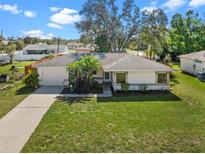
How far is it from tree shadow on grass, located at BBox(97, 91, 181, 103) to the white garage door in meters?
6.59

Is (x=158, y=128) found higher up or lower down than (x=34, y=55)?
lower down

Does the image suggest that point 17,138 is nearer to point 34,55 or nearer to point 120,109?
point 120,109

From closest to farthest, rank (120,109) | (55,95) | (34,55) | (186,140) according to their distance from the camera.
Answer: (186,140) < (120,109) < (55,95) < (34,55)

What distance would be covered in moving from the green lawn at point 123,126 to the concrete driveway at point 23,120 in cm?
46

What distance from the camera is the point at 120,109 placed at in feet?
59.8

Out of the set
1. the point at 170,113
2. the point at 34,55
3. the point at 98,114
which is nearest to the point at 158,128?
the point at 170,113

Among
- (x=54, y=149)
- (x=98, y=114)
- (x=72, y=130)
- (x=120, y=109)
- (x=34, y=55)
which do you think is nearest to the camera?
(x=54, y=149)

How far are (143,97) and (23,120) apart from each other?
32.4 ft

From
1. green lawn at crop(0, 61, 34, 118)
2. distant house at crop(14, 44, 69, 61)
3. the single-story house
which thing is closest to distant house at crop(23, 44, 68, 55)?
distant house at crop(14, 44, 69, 61)

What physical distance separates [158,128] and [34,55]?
2319 inches

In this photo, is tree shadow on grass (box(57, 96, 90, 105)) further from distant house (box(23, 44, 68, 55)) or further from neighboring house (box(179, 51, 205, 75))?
distant house (box(23, 44, 68, 55))

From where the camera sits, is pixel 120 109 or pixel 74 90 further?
pixel 74 90

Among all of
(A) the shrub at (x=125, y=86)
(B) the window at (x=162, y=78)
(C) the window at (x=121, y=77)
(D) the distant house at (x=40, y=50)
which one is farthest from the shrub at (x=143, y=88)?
(D) the distant house at (x=40, y=50)

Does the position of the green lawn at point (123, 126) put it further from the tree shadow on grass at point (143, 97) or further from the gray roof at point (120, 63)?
the gray roof at point (120, 63)
